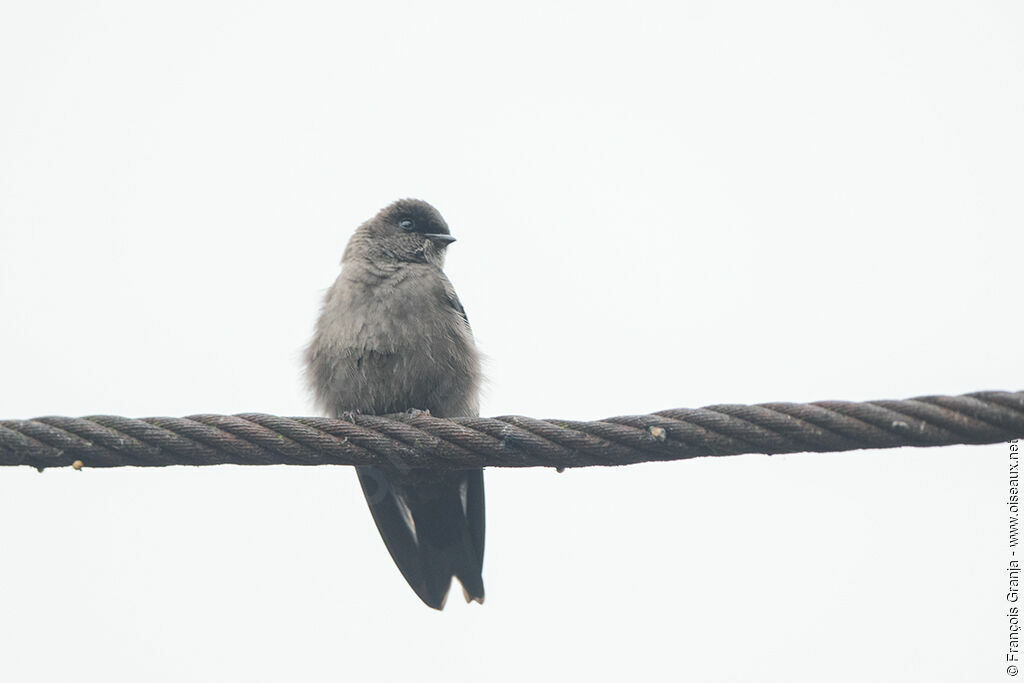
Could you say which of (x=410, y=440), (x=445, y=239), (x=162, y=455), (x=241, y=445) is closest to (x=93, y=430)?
(x=162, y=455)

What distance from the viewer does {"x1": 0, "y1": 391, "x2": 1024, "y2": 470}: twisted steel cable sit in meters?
3.34

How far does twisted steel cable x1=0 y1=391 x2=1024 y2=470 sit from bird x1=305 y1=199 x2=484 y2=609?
1631 mm

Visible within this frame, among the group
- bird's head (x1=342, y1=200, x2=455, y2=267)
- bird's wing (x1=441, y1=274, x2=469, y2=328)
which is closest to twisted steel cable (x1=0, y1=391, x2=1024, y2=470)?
bird's wing (x1=441, y1=274, x2=469, y2=328)

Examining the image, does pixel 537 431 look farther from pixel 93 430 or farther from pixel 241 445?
pixel 93 430

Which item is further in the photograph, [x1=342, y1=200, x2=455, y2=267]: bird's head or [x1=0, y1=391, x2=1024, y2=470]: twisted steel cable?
[x1=342, y1=200, x2=455, y2=267]: bird's head

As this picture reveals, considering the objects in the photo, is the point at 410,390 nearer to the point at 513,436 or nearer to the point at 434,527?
the point at 434,527

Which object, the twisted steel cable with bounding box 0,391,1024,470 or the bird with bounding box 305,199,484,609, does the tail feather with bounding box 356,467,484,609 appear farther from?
the twisted steel cable with bounding box 0,391,1024,470

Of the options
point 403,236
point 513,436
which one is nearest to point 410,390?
point 403,236

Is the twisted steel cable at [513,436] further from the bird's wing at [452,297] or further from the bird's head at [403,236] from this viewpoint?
the bird's head at [403,236]

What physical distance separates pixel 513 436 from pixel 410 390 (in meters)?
2.13

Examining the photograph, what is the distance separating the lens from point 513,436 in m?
3.86

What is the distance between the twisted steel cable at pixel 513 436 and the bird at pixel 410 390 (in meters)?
1.63

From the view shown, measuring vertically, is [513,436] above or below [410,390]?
below

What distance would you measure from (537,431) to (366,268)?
2.85m
